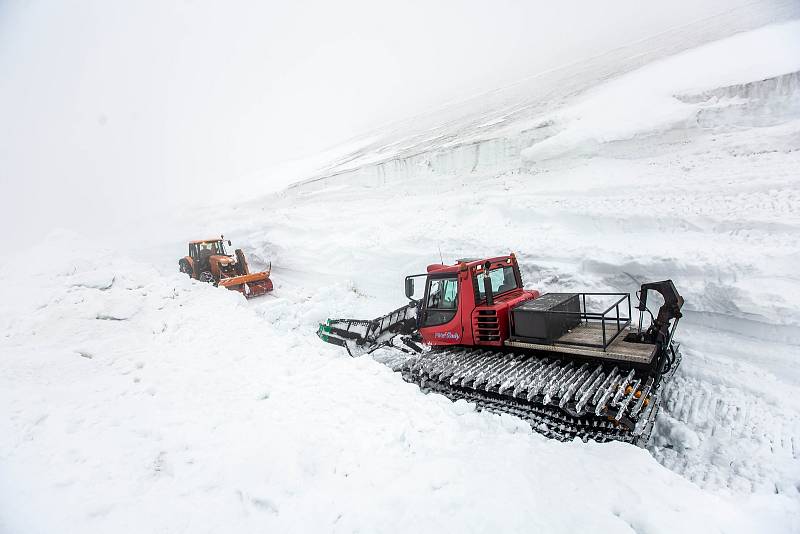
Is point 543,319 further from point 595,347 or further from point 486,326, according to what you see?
point 486,326

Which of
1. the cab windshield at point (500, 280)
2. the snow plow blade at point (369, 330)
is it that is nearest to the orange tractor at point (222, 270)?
the snow plow blade at point (369, 330)

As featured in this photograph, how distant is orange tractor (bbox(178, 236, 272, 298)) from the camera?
14.0 metres

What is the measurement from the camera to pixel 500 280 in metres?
7.51

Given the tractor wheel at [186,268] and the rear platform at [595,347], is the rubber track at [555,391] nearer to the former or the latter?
the rear platform at [595,347]

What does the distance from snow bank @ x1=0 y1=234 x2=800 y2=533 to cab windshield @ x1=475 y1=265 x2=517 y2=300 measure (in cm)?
228

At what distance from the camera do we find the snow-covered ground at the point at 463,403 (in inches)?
134

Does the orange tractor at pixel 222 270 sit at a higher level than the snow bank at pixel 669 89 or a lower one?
lower

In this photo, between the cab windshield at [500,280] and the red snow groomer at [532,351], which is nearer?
the red snow groomer at [532,351]

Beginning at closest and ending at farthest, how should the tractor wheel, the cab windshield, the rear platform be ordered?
the rear platform < the cab windshield < the tractor wheel

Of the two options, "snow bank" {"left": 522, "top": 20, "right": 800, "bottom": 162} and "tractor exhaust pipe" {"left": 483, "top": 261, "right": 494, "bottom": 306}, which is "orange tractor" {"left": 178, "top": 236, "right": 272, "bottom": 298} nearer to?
"tractor exhaust pipe" {"left": 483, "top": 261, "right": 494, "bottom": 306}

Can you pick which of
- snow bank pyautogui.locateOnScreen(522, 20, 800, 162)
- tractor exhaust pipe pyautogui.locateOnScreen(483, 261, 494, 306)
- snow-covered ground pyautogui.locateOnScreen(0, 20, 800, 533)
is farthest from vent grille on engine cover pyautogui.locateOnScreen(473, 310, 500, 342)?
snow bank pyautogui.locateOnScreen(522, 20, 800, 162)

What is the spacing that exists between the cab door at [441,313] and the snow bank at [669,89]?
29.1 ft

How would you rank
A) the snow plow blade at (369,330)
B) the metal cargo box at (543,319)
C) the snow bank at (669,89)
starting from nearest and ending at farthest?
the metal cargo box at (543,319), the snow plow blade at (369,330), the snow bank at (669,89)

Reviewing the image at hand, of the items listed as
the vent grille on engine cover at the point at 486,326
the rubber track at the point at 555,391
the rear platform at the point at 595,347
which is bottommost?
the rubber track at the point at 555,391
